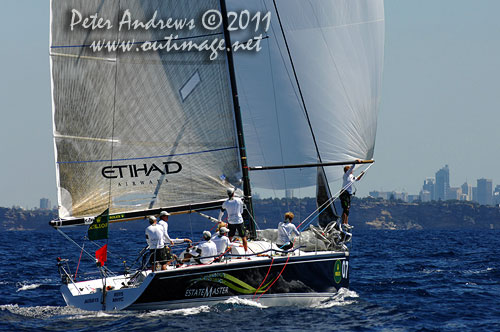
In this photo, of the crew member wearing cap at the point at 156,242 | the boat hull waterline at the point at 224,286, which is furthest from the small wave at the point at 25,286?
the crew member wearing cap at the point at 156,242

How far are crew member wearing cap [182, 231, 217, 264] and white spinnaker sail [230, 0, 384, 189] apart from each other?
328cm

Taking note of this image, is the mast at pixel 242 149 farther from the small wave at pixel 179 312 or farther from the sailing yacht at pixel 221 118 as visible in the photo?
the small wave at pixel 179 312

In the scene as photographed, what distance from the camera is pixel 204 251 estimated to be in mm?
14336

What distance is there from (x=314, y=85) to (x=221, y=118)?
2327mm

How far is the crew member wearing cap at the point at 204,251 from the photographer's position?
14289 millimetres

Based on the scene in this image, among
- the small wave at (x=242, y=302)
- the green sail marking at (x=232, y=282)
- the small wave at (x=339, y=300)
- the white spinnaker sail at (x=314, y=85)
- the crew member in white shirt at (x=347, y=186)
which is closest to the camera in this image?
the green sail marking at (x=232, y=282)

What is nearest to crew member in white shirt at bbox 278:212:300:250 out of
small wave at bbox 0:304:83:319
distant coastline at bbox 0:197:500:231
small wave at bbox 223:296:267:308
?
small wave at bbox 223:296:267:308

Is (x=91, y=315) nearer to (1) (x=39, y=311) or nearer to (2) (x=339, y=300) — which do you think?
(1) (x=39, y=311)

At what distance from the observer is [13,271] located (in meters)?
23.5

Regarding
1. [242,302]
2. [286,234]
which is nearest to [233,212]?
[286,234]

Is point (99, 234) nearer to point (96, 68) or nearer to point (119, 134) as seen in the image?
point (119, 134)

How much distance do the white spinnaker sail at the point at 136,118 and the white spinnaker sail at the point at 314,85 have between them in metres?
1.15

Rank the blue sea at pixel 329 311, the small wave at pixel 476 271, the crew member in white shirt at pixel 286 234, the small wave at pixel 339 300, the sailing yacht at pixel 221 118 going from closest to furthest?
the blue sea at pixel 329 311 → the small wave at pixel 339 300 → the sailing yacht at pixel 221 118 → the crew member in white shirt at pixel 286 234 → the small wave at pixel 476 271

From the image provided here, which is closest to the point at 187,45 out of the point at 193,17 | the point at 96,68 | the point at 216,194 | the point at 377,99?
the point at 193,17
